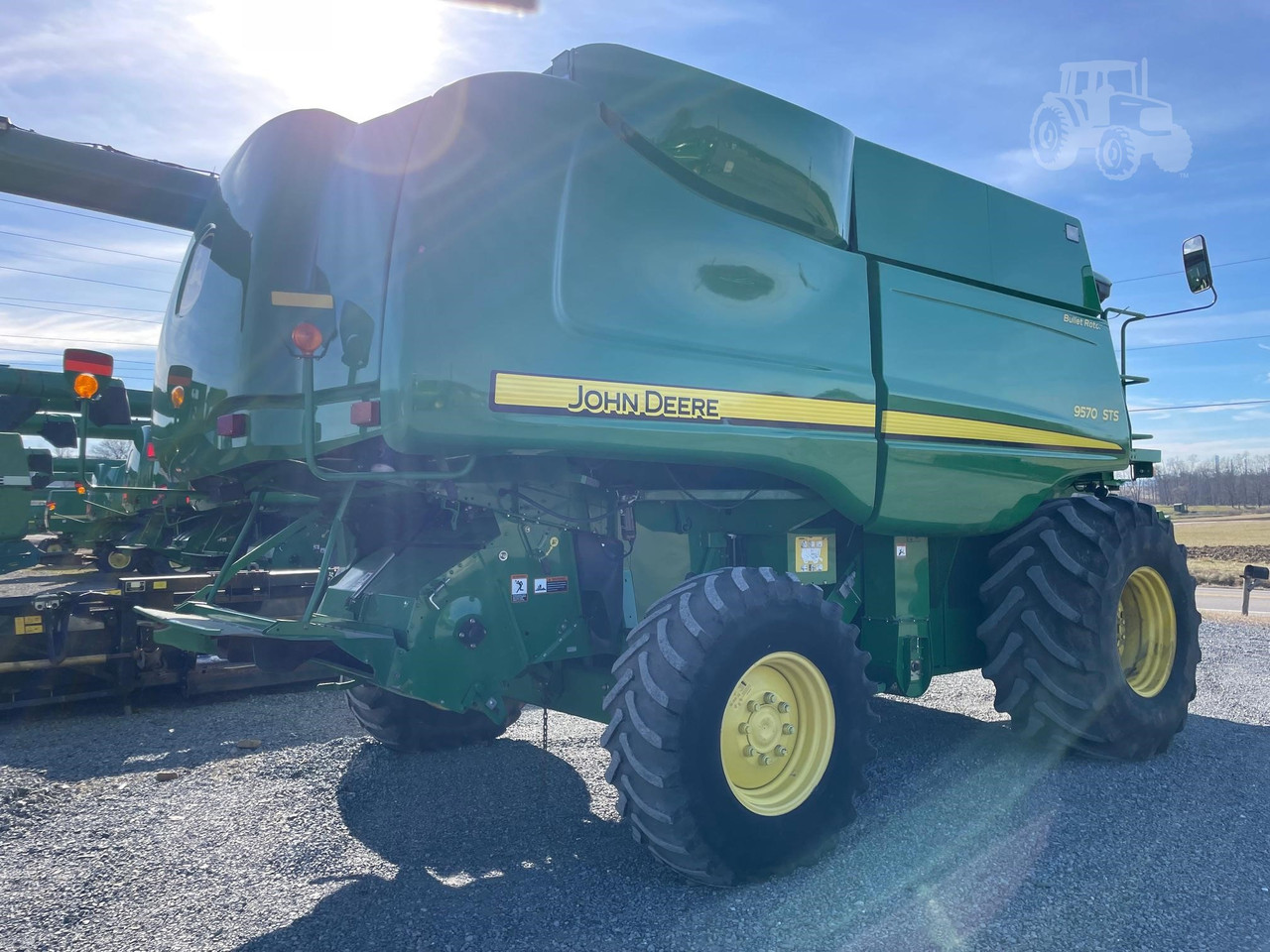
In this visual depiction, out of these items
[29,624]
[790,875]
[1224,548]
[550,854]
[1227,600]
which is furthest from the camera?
[1224,548]

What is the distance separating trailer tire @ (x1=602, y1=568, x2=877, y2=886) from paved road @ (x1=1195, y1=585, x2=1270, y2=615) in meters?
15.0

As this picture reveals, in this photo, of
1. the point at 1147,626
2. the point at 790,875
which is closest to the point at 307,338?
the point at 790,875

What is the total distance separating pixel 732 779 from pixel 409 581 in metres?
1.56

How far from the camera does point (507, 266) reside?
11.1ft

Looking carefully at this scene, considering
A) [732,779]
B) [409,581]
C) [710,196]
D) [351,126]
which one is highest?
[351,126]

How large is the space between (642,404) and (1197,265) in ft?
15.5

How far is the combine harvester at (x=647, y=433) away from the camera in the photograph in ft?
11.2

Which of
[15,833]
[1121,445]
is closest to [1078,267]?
[1121,445]

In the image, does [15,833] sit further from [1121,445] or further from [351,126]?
[1121,445]

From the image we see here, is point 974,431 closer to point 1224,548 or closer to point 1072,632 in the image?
point 1072,632

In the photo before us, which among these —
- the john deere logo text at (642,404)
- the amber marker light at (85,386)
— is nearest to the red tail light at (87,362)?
the amber marker light at (85,386)

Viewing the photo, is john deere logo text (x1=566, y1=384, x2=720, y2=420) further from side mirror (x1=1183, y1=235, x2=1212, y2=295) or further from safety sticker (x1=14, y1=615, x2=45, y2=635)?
safety sticker (x1=14, y1=615, x2=45, y2=635)

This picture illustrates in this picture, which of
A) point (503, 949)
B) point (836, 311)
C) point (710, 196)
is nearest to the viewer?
point (503, 949)

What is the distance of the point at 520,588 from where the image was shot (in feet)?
12.8
